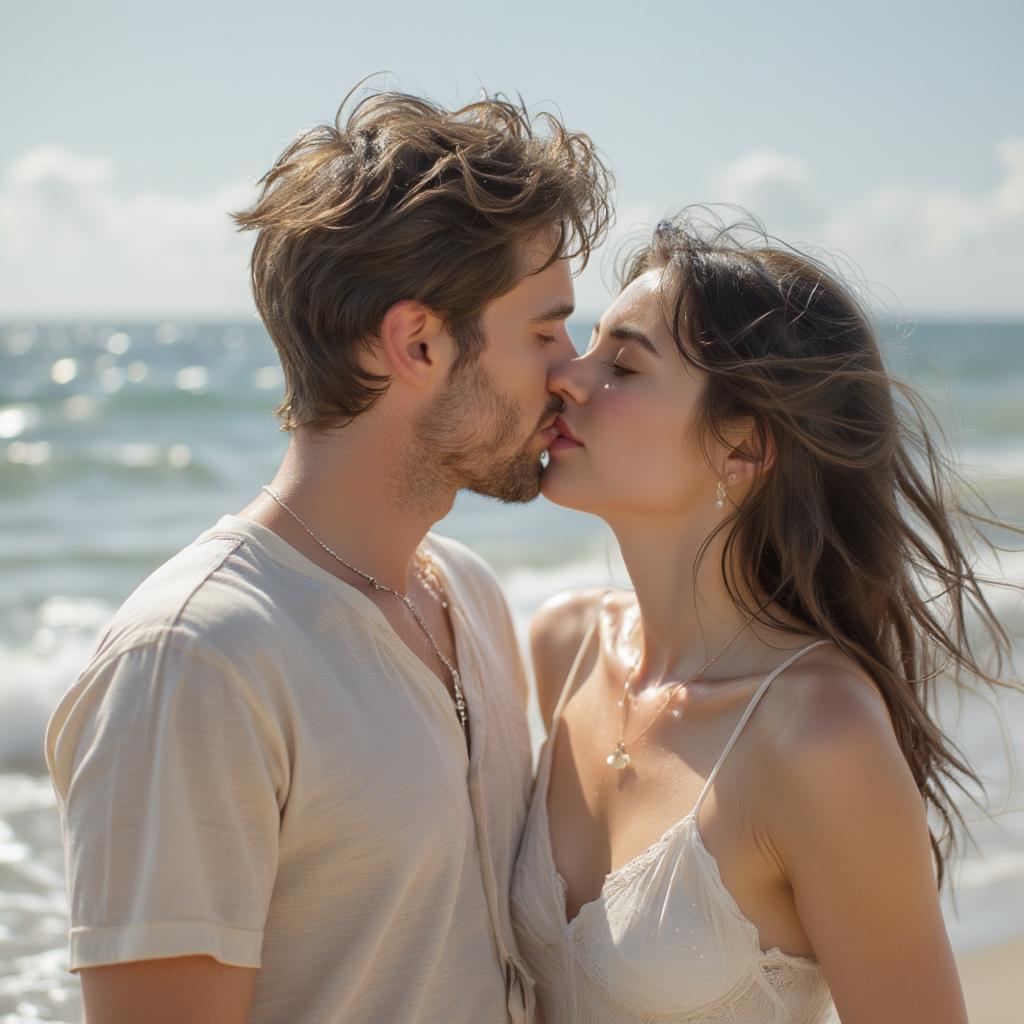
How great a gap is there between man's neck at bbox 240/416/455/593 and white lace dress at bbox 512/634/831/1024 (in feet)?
2.75

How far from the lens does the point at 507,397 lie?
291 centimetres

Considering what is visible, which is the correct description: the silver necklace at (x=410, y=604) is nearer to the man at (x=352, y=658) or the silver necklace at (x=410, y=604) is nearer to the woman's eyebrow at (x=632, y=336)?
the man at (x=352, y=658)

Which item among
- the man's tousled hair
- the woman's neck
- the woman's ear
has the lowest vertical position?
the woman's neck

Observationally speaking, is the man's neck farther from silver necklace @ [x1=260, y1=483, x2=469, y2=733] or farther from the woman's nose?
the woman's nose

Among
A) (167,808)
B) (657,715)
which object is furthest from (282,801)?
(657,715)

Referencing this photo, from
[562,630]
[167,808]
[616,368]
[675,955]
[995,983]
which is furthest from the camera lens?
[995,983]

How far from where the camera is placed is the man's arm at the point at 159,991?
79.7 inches

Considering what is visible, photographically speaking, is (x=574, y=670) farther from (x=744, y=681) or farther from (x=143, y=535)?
(x=143, y=535)

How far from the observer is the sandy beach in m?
4.22

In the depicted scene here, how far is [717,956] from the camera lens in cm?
251

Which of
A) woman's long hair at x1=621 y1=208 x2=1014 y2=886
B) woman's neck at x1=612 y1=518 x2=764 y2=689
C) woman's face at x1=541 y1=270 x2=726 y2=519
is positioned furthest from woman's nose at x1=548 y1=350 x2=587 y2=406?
woman's neck at x1=612 y1=518 x2=764 y2=689

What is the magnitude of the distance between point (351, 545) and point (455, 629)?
0.47 metres

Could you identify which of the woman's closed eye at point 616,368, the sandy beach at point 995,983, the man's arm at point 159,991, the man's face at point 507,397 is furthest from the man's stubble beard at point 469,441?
the sandy beach at point 995,983

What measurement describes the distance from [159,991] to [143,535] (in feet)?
34.2
